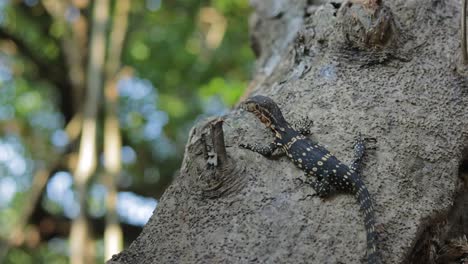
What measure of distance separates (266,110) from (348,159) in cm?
60

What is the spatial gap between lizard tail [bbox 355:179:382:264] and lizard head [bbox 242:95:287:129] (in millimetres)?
681

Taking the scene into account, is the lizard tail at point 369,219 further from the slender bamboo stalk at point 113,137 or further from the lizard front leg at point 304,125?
the slender bamboo stalk at point 113,137

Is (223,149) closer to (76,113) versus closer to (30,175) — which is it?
(76,113)

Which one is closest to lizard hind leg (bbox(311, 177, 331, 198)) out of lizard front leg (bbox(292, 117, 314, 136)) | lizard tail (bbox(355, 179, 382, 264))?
lizard tail (bbox(355, 179, 382, 264))

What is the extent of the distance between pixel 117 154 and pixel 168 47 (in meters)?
3.17

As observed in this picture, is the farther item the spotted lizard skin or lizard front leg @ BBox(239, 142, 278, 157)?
lizard front leg @ BBox(239, 142, 278, 157)

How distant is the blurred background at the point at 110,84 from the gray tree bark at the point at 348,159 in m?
5.08

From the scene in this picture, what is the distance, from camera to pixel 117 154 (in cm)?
794

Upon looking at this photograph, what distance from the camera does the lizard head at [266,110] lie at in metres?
3.04

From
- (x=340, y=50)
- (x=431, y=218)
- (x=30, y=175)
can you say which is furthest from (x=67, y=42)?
(x=431, y=218)

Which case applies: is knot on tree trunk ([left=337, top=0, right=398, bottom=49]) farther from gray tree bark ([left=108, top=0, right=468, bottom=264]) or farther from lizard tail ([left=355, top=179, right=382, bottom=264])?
lizard tail ([left=355, top=179, right=382, bottom=264])

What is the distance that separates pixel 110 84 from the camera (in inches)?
342

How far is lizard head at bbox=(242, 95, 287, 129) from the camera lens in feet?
9.96

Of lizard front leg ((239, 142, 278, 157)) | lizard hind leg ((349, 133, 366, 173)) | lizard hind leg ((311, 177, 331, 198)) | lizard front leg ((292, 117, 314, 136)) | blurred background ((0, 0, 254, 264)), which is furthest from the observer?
blurred background ((0, 0, 254, 264))
